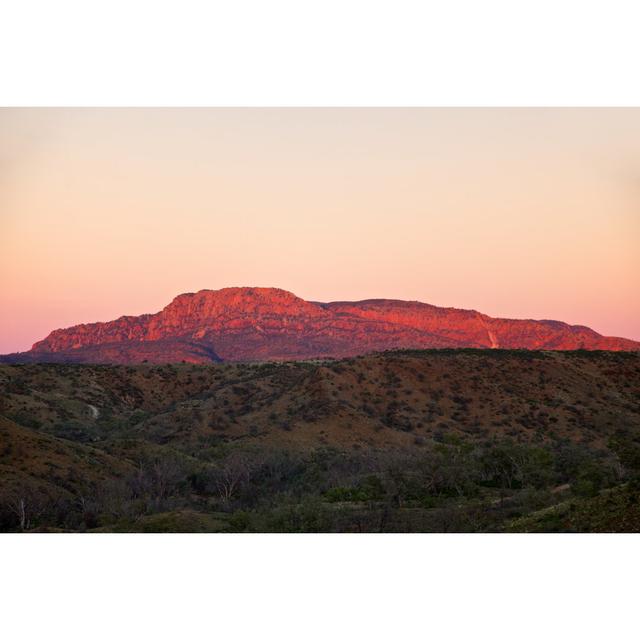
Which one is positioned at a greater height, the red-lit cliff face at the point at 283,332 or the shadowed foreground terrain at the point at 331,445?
the red-lit cliff face at the point at 283,332

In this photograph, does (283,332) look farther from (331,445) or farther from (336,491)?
(336,491)

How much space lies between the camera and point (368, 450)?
43.8 metres

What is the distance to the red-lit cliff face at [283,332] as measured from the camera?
108500 mm

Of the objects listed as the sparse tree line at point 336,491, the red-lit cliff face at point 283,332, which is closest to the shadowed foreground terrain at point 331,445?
the sparse tree line at point 336,491

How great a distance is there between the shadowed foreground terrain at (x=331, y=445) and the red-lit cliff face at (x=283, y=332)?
38.8m

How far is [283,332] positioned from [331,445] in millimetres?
74881

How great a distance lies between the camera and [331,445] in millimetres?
44438

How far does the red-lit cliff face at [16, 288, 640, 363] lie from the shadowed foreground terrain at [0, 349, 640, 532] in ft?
127

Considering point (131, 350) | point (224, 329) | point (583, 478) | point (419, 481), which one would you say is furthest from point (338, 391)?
point (224, 329)

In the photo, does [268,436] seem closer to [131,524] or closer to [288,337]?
[131,524]

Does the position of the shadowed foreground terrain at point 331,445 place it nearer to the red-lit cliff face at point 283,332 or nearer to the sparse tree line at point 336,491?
the sparse tree line at point 336,491

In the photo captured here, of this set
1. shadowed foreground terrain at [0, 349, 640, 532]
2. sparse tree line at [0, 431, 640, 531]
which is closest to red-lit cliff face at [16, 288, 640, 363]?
shadowed foreground terrain at [0, 349, 640, 532]

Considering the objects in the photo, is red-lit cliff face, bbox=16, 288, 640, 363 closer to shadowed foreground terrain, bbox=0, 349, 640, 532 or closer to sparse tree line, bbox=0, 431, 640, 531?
shadowed foreground terrain, bbox=0, 349, 640, 532

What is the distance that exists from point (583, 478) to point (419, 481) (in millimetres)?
5720
